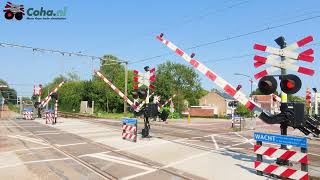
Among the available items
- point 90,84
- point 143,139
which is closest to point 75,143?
point 143,139

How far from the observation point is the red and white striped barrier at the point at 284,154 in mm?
8605

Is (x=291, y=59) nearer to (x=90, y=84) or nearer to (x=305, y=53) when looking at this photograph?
(x=305, y=53)

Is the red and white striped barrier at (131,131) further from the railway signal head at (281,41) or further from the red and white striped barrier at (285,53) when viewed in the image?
Result: the railway signal head at (281,41)

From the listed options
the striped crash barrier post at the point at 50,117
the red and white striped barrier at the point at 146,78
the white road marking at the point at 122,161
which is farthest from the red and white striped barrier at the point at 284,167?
the striped crash barrier post at the point at 50,117

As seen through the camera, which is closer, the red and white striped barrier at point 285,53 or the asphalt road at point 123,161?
the asphalt road at point 123,161

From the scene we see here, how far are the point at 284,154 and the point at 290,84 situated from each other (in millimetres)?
1858

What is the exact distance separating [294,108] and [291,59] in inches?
56.2

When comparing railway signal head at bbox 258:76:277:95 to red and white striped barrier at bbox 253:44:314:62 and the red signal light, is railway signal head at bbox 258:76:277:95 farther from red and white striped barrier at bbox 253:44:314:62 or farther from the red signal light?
red and white striped barrier at bbox 253:44:314:62

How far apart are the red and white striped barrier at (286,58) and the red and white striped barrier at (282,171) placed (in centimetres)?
261

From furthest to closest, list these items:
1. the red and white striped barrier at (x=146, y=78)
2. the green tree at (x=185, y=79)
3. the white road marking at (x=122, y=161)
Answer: the green tree at (x=185, y=79), the red and white striped barrier at (x=146, y=78), the white road marking at (x=122, y=161)

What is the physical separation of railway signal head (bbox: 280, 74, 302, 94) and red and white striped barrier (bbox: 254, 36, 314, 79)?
437 millimetres

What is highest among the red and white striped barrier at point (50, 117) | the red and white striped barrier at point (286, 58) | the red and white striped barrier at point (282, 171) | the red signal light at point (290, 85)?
the red and white striped barrier at point (286, 58)

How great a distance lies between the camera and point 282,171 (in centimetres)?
902

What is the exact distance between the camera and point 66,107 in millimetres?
78188
